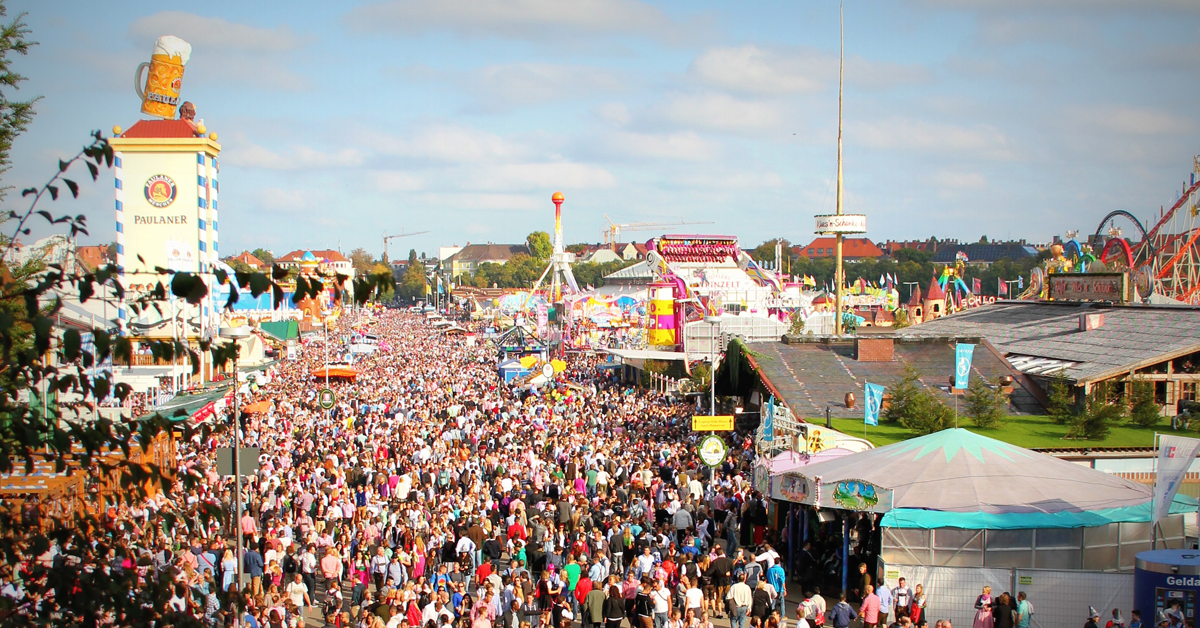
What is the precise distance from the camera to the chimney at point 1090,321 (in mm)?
27469

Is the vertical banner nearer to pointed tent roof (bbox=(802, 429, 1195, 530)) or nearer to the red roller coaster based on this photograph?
pointed tent roof (bbox=(802, 429, 1195, 530))

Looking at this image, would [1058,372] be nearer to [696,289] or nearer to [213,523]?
[213,523]

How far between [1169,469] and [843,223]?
37.3 metres

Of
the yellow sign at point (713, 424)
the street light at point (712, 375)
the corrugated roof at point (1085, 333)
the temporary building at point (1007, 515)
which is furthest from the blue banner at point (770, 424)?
the corrugated roof at point (1085, 333)

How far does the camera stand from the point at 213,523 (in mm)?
17344

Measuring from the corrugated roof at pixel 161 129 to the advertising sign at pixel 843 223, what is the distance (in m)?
32.1

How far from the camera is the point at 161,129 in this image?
52.4 m

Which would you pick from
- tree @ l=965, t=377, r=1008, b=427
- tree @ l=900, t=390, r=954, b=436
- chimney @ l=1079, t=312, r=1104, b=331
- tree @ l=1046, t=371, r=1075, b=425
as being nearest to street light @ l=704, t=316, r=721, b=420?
tree @ l=900, t=390, r=954, b=436

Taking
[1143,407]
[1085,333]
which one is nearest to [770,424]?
[1143,407]

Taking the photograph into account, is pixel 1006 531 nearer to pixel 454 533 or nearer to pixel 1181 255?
pixel 454 533

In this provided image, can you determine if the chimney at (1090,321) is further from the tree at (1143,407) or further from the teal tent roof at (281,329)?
the teal tent roof at (281,329)

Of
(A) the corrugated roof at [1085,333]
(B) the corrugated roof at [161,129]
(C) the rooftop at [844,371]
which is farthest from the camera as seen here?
Answer: (B) the corrugated roof at [161,129]

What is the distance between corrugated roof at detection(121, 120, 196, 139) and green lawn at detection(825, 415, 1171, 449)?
40.6 m

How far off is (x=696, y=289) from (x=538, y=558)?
49.4 meters
